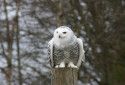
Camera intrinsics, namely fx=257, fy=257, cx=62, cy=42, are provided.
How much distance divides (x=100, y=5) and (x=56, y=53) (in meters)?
6.78

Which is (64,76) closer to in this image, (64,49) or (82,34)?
(64,49)

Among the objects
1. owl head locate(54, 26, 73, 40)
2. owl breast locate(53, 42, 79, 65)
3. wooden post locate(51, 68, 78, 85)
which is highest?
owl head locate(54, 26, 73, 40)

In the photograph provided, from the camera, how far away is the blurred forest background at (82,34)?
30.9ft

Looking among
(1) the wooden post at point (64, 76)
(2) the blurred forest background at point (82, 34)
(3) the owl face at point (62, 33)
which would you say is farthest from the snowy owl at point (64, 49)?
(2) the blurred forest background at point (82, 34)

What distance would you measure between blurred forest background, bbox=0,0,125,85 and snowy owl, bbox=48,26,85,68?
18.0ft

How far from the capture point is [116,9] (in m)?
9.77

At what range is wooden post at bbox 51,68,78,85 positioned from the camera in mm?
3022

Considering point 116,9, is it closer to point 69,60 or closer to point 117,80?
point 117,80

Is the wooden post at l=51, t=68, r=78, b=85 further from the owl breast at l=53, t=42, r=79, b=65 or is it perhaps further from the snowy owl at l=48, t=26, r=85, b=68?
the owl breast at l=53, t=42, r=79, b=65

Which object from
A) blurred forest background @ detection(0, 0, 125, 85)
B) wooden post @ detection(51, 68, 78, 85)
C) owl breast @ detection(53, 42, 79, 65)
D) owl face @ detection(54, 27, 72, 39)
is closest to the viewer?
wooden post @ detection(51, 68, 78, 85)

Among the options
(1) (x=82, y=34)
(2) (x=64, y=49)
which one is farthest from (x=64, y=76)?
(1) (x=82, y=34)

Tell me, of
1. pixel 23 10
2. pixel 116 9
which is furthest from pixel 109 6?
pixel 23 10

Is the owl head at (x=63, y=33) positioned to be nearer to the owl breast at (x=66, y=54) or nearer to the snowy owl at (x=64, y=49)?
the snowy owl at (x=64, y=49)

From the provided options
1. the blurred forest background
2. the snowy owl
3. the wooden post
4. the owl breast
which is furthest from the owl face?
the blurred forest background
